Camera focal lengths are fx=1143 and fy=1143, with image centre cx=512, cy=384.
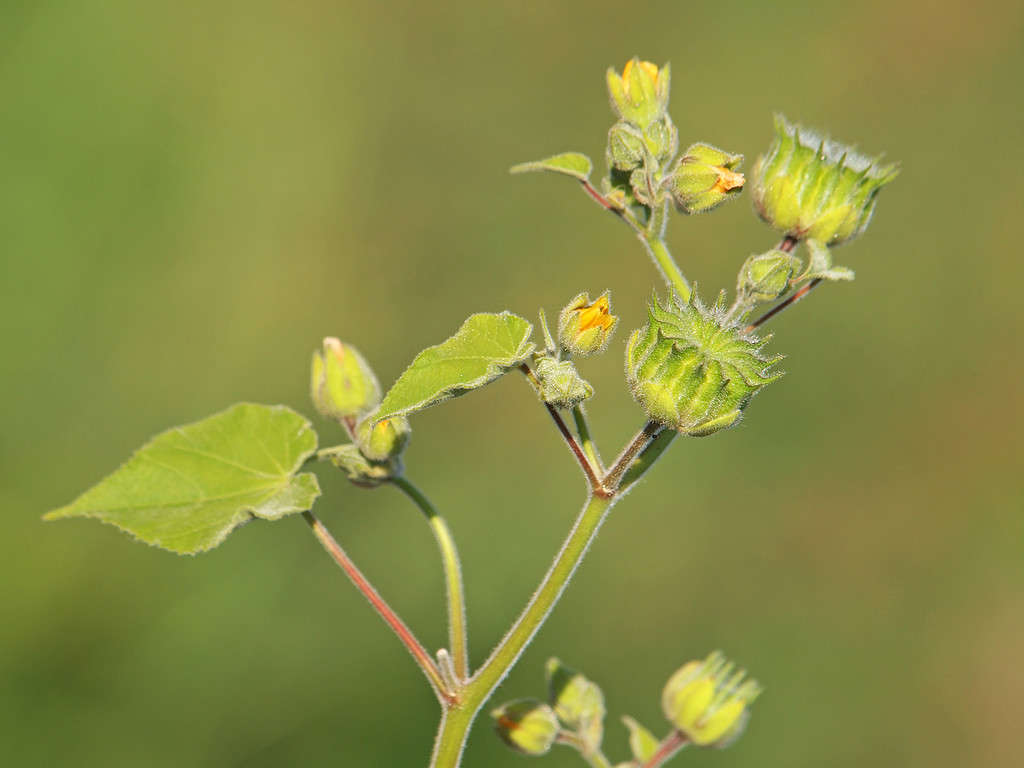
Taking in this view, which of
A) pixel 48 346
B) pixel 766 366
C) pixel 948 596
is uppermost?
pixel 48 346

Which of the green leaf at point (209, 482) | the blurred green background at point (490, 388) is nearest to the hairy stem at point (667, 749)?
the green leaf at point (209, 482)

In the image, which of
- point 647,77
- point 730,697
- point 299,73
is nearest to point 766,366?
point 647,77

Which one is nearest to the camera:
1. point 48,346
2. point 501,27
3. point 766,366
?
point 766,366

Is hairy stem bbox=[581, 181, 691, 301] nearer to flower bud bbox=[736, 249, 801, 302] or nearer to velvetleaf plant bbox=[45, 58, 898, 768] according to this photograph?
velvetleaf plant bbox=[45, 58, 898, 768]

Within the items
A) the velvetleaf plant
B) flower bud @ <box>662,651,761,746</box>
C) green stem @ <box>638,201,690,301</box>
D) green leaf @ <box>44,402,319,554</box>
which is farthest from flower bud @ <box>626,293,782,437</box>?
flower bud @ <box>662,651,761,746</box>

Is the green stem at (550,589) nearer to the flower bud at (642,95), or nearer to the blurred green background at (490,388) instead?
the flower bud at (642,95)

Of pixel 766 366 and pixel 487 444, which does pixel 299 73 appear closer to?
pixel 487 444
